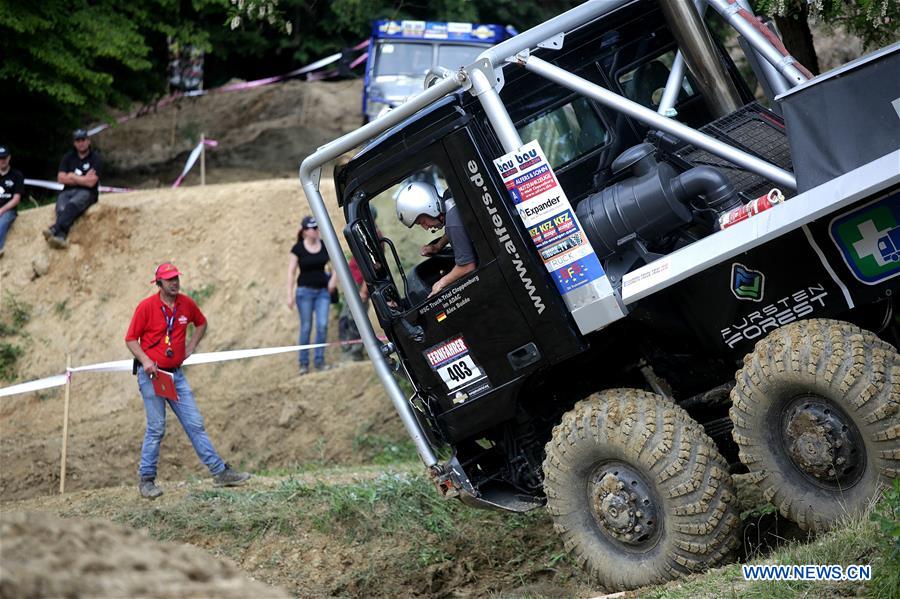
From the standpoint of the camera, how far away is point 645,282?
5.87 meters

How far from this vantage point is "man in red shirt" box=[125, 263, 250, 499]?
9.60 m

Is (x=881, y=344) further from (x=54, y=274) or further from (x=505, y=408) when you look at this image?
(x=54, y=274)

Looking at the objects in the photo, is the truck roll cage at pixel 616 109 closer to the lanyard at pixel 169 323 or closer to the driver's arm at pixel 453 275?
the driver's arm at pixel 453 275

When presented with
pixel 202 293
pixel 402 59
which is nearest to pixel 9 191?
pixel 202 293

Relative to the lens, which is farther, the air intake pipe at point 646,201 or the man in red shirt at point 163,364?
Answer: the man in red shirt at point 163,364

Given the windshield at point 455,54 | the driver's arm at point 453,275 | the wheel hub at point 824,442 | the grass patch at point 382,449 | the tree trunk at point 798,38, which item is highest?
the windshield at point 455,54

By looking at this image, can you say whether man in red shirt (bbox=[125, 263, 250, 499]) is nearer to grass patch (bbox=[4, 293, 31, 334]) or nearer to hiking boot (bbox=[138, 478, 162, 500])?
hiking boot (bbox=[138, 478, 162, 500])

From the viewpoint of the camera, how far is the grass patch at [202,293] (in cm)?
1555

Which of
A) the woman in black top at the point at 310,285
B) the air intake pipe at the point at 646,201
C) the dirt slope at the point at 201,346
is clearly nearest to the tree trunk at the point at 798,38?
the air intake pipe at the point at 646,201

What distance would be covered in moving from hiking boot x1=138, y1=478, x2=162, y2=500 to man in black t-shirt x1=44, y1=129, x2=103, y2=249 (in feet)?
20.9

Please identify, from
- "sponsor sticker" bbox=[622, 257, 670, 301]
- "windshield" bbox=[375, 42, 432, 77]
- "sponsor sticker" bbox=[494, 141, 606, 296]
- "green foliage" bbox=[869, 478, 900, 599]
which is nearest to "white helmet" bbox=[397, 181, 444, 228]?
"sponsor sticker" bbox=[494, 141, 606, 296]

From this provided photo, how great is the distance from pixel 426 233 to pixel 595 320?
5.13 ft

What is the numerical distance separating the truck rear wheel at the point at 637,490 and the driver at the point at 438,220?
3.43 feet

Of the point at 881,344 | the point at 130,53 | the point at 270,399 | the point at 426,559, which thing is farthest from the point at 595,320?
the point at 130,53
